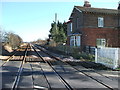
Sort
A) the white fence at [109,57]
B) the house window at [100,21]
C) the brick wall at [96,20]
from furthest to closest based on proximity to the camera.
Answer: the house window at [100,21]
the brick wall at [96,20]
the white fence at [109,57]

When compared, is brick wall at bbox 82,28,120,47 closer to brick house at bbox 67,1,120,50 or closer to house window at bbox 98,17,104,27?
brick house at bbox 67,1,120,50

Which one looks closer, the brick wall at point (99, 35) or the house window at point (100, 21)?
the brick wall at point (99, 35)

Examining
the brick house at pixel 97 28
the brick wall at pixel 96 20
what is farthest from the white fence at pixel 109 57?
the brick wall at pixel 96 20

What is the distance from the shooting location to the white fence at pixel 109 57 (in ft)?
38.9

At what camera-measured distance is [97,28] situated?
2934cm

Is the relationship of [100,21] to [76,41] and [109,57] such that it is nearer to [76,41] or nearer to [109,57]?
[76,41]

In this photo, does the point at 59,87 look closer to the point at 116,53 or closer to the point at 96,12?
the point at 116,53

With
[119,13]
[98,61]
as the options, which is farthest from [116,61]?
→ [119,13]

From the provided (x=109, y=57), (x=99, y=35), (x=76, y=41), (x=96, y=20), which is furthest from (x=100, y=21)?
(x=109, y=57)

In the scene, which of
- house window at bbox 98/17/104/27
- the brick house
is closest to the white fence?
the brick house

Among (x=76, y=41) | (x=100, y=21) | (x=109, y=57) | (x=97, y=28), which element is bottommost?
(x=109, y=57)

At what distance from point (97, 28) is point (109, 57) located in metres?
17.1

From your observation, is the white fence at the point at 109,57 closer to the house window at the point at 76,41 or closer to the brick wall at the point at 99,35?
the brick wall at the point at 99,35

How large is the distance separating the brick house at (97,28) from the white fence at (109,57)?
14.1m
